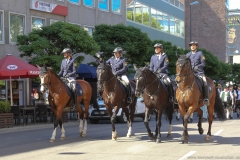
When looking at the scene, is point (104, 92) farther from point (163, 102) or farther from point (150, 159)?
point (150, 159)

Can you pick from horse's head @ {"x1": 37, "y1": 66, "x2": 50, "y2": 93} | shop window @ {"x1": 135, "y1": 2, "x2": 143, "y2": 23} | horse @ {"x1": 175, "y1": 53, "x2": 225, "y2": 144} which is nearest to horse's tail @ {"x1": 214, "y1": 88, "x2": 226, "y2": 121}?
horse @ {"x1": 175, "y1": 53, "x2": 225, "y2": 144}

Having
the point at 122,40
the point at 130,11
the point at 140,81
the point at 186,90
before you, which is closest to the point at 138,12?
the point at 130,11

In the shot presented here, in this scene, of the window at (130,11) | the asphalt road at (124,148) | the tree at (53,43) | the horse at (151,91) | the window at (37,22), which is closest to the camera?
the asphalt road at (124,148)

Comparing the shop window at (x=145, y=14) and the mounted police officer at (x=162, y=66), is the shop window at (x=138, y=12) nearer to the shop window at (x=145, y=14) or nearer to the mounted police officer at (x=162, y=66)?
the shop window at (x=145, y=14)

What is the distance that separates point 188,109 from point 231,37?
111 meters

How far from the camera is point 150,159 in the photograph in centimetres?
1220

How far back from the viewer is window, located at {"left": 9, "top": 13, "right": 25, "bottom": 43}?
34844mm

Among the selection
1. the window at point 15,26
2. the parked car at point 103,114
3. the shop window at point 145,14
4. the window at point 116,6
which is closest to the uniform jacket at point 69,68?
the parked car at point 103,114

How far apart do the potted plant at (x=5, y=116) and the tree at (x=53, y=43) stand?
535 centimetres

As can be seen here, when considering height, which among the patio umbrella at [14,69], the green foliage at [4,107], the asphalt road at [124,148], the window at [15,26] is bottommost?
the asphalt road at [124,148]

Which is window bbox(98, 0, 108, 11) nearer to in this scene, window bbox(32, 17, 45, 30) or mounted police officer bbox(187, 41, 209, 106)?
window bbox(32, 17, 45, 30)

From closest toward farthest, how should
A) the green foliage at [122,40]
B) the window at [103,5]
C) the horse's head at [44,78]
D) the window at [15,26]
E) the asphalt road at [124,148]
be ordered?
the asphalt road at [124,148]
the horse's head at [44,78]
the window at [15,26]
the green foliage at [122,40]
the window at [103,5]

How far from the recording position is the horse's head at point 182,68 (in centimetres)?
1516

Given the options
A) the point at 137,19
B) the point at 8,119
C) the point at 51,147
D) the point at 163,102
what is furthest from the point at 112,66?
the point at 137,19
